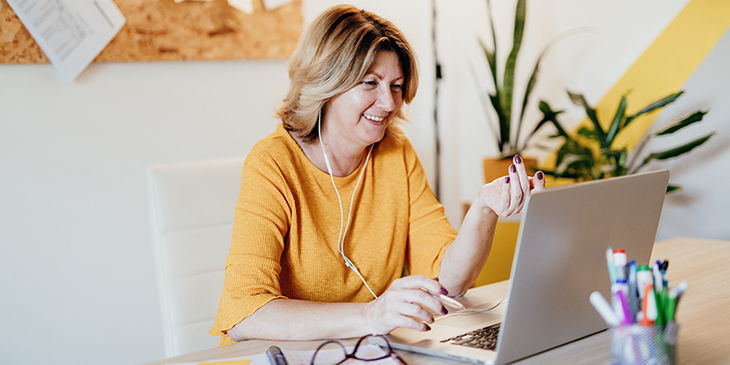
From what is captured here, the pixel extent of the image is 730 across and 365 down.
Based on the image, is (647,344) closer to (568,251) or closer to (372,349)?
(568,251)

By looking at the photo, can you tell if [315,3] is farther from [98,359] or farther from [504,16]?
[98,359]

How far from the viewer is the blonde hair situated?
4.54ft

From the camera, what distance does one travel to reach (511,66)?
253cm

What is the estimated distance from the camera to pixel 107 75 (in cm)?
209

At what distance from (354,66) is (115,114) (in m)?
1.13

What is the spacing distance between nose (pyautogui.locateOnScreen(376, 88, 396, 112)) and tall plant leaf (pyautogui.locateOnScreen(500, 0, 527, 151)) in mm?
1259

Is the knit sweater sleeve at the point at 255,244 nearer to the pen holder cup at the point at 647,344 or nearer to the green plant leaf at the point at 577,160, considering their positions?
the pen holder cup at the point at 647,344

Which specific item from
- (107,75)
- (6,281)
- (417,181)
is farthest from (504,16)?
(6,281)

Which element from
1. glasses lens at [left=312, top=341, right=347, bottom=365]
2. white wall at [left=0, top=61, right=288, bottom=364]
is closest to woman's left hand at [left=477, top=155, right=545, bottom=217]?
glasses lens at [left=312, top=341, right=347, bottom=365]

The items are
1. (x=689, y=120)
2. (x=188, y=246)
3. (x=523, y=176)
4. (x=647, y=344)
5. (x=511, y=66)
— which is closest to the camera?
(x=647, y=344)

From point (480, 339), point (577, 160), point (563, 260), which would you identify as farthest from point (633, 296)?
point (577, 160)

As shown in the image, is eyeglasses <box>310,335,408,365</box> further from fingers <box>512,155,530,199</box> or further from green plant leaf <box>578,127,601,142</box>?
green plant leaf <box>578,127,601,142</box>

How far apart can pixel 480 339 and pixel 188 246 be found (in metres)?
0.71

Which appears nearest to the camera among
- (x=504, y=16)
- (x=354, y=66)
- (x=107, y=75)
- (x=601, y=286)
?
(x=601, y=286)
